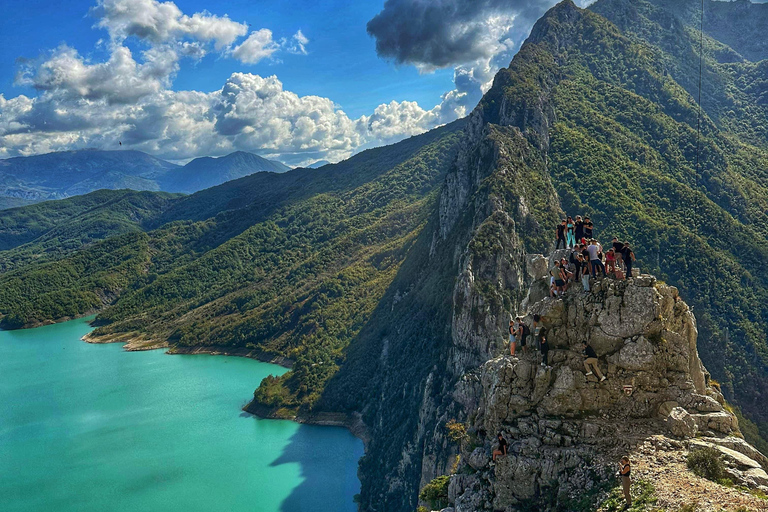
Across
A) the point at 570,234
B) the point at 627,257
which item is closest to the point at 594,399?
the point at 627,257

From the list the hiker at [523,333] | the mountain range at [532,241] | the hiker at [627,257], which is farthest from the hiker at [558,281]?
the mountain range at [532,241]

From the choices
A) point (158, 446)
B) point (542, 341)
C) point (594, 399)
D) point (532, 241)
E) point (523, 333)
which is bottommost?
point (158, 446)

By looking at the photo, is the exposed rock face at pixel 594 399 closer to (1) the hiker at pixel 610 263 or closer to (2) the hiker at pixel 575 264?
(1) the hiker at pixel 610 263

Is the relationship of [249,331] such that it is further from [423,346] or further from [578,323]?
[578,323]

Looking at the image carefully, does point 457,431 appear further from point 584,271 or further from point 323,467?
point 323,467

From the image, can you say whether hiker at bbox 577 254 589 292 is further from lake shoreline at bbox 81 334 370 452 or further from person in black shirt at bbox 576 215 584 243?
lake shoreline at bbox 81 334 370 452

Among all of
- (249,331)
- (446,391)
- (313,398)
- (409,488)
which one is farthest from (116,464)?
(249,331)
